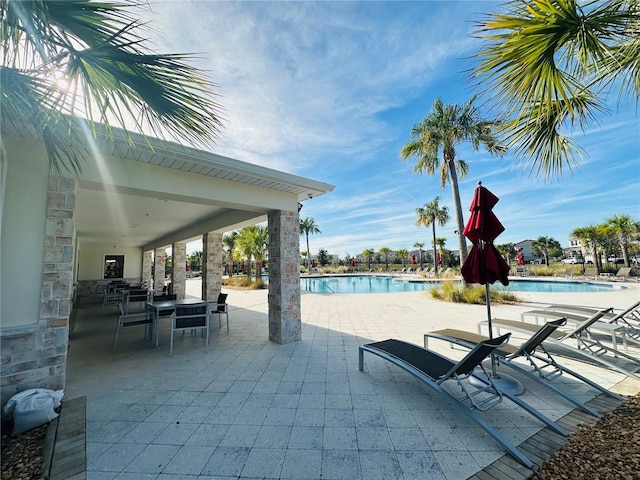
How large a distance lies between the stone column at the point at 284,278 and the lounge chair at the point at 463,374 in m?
2.05

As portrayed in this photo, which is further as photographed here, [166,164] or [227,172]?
[227,172]

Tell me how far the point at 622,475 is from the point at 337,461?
6.84 ft

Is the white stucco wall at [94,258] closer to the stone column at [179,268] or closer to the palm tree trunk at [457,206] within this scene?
the stone column at [179,268]

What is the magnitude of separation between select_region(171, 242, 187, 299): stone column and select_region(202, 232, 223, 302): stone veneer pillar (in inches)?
118

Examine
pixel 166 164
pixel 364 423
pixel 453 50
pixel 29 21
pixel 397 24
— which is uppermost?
pixel 397 24

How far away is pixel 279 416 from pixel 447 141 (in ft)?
38.7

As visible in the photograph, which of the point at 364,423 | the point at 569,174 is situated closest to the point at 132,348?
the point at 364,423

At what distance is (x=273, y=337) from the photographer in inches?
222

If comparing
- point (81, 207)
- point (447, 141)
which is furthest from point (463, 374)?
point (447, 141)

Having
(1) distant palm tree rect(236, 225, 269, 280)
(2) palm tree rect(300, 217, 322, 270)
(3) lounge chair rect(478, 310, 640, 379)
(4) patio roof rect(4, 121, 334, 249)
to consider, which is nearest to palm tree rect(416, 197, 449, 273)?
(2) palm tree rect(300, 217, 322, 270)

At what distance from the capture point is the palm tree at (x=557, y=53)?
2162 mm

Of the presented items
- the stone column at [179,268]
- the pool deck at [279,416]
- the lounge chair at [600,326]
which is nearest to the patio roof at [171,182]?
the pool deck at [279,416]

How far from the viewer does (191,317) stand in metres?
5.25

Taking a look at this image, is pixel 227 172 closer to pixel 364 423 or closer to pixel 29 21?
pixel 29 21
